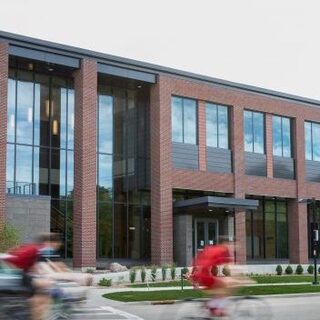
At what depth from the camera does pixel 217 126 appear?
44.1 metres

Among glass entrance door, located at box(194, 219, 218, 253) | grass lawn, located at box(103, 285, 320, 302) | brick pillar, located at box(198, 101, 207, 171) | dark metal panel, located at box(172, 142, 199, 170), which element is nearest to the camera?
grass lawn, located at box(103, 285, 320, 302)

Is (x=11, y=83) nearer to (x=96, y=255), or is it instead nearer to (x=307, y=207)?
(x=96, y=255)

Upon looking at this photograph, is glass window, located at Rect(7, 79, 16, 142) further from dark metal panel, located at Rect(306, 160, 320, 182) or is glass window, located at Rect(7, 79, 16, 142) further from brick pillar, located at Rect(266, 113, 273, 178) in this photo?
dark metal panel, located at Rect(306, 160, 320, 182)

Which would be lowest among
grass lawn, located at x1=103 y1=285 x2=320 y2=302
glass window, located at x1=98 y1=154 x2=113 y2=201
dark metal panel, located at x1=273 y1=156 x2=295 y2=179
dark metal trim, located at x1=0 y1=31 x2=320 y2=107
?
grass lawn, located at x1=103 y1=285 x2=320 y2=302

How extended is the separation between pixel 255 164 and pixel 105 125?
11209mm

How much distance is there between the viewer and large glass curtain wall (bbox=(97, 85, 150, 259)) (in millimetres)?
39875

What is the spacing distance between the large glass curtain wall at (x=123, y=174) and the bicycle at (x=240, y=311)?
89.8 ft

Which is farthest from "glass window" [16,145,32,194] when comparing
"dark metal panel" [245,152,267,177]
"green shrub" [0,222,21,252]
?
"dark metal panel" [245,152,267,177]

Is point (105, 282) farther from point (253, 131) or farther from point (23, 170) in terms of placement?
point (253, 131)

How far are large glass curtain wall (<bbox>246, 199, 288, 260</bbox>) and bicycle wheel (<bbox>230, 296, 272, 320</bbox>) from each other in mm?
34629

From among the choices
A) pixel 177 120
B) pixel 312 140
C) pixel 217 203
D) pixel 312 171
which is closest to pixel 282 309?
pixel 217 203

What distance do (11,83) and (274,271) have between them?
801 inches

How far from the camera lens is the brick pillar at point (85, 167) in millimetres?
36500

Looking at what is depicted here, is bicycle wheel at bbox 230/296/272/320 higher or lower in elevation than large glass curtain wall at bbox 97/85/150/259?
lower
